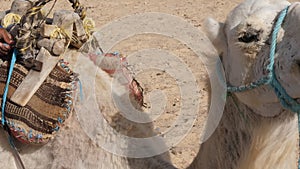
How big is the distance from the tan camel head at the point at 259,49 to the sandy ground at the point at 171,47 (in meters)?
0.27

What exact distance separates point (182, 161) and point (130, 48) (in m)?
2.45

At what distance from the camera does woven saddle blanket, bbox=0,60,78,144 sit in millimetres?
2162

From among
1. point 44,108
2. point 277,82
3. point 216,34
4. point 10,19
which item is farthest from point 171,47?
point 277,82

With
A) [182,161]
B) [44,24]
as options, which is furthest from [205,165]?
[182,161]

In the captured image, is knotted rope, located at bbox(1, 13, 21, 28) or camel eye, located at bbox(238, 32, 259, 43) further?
knotted rope, located at bbox(1, 13, 21, 28)

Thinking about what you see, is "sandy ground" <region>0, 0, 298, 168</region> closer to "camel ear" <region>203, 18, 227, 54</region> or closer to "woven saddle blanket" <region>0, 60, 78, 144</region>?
"camel ear" <region>203, 18, 227, 54</region>

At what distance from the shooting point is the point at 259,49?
77.4 inches

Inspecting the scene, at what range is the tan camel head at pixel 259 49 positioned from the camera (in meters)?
1.81

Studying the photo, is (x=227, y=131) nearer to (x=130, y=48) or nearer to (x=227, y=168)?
(x=227, y=168)

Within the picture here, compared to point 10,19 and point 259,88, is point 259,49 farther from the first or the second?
point 10,19

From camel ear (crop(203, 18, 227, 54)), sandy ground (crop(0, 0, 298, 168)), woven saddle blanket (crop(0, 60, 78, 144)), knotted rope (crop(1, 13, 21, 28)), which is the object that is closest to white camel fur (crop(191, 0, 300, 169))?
camel ear (crop(203, 18, 227, 54))

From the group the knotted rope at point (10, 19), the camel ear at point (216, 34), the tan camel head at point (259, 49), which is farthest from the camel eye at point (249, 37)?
the knotted rope at point (10, 19)

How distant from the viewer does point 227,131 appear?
2203 millimetres

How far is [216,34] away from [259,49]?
281 mm
